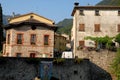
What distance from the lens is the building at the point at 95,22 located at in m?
49.4

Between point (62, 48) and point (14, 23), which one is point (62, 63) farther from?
point (62, 48)

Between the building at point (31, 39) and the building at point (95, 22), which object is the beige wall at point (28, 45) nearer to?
the building at point (31, 39)

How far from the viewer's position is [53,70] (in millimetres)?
38844

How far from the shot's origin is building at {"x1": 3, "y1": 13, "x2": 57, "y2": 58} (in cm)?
4691

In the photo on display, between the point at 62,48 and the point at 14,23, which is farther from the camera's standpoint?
the point at 62,48

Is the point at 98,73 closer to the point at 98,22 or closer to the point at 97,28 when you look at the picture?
the point at 97,28

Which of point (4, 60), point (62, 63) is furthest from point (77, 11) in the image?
point (4, 60)

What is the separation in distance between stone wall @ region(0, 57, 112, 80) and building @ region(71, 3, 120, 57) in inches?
304

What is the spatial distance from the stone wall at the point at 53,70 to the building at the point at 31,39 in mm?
7603

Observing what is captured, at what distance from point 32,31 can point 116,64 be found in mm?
12847

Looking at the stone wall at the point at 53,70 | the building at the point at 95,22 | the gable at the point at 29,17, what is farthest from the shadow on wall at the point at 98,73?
the gable at the point at 29,17

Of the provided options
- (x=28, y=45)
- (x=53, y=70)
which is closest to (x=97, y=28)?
(x=28, y=45)

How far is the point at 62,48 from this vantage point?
65.9 m

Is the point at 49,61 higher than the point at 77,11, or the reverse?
the point at 77,11
